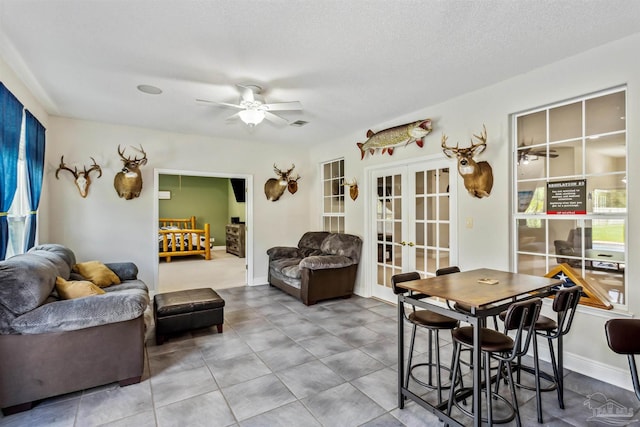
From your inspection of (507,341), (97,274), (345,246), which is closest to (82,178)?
(97,274)

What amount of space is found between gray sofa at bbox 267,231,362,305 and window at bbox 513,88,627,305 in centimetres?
241

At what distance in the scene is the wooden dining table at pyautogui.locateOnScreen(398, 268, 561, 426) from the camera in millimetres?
1785

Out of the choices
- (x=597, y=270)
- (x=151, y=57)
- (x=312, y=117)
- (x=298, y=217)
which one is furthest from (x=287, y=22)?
(x=298, y=217)

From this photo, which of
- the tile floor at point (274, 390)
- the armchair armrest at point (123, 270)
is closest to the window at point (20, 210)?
the armchair armrest at point (123, 270)

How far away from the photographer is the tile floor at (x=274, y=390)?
7.04 feet

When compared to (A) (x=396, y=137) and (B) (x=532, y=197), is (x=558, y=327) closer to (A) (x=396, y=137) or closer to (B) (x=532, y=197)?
(B) (x=532, y=197)

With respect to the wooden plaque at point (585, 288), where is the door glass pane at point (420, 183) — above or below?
above

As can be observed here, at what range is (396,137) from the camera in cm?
437

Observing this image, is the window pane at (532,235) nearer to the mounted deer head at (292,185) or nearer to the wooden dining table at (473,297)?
the wooden dining table at (473,297)

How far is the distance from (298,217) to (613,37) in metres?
5.11

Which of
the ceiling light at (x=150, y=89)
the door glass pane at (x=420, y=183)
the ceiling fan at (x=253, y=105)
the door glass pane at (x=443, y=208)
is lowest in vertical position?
the door glass pane at (x=443, y=208)

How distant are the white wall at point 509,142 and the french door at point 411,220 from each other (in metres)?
0.20

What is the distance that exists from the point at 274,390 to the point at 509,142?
3.22m

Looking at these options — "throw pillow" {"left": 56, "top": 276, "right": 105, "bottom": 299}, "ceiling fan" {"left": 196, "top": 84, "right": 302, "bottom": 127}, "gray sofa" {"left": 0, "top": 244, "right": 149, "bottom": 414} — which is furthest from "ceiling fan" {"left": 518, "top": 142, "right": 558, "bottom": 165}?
"throw pillow" {"left": 56, "top": 276, "right": 105, "bottom": 299}
